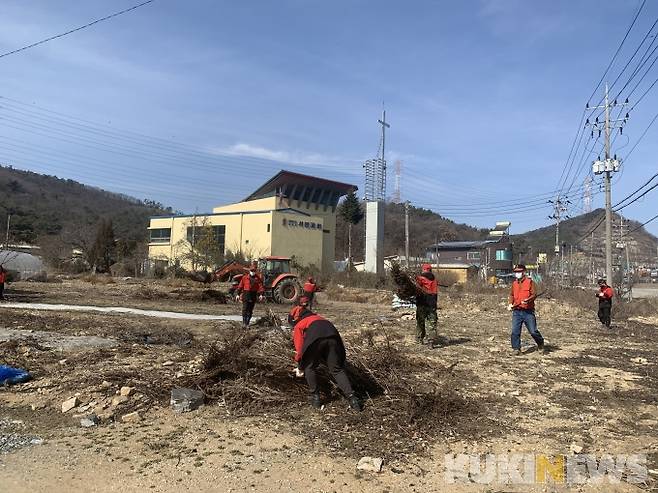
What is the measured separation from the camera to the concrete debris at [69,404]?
615cm

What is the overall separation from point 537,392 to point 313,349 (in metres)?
3.17

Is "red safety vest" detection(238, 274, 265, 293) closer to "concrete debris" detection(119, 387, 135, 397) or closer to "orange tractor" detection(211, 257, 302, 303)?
"concrete debris" detection(119, 387, 135, 397)

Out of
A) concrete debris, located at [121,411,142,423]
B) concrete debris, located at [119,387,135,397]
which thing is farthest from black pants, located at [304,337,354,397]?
concrete debris, located at [119,387,135,397]

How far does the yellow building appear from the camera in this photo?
53719 millimetres

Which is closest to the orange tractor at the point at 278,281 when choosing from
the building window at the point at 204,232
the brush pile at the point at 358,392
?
the brush pile at the point at 358,392

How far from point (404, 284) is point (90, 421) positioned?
632 centimetres

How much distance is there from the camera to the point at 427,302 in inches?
413

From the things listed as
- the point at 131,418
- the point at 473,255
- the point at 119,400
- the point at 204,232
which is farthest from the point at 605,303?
the point at 473,255

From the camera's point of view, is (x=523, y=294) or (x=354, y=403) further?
(x=523, y=294)

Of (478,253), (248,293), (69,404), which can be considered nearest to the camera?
(69,404)

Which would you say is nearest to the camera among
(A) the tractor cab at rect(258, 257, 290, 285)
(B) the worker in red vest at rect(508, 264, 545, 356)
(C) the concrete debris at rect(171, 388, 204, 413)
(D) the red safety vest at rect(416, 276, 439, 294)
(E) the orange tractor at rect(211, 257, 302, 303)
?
(C) the concrete debris at rect(171, 388, 204, 413)

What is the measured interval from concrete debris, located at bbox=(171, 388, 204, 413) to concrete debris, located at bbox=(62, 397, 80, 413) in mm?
1115

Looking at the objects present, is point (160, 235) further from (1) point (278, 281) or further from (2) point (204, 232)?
(1) point (278, 281)

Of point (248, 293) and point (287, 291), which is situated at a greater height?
point (248, 293)
